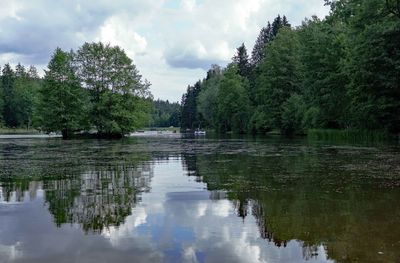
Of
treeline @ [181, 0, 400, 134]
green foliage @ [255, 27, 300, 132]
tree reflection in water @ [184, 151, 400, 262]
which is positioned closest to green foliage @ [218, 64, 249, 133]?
treeline @ [181, 0, 400, 134]

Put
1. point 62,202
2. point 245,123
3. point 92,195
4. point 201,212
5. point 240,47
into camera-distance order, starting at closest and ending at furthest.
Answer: point 201,212 → point 62,202 → point 92,195 → point 245,123 → point 240,47

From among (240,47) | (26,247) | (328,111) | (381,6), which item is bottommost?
(26,247)

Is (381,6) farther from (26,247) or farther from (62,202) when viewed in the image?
(26,247)

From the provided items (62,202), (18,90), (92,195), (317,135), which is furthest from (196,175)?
(18,90)

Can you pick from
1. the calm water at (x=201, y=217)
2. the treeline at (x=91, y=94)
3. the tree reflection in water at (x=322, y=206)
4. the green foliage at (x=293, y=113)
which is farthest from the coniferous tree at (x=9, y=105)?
the tree reflection in water at (x=322, y=206)

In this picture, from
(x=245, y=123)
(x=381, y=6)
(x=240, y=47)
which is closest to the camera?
(x=381, y=6)

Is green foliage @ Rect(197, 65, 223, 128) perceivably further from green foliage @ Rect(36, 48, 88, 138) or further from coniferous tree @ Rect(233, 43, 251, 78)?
green foliage @ Rect(36, 48, 88, 138)

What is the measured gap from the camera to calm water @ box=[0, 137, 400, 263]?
6.59 meters

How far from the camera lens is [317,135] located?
56.8 meters

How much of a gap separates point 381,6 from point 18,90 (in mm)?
124334

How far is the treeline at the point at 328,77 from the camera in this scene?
3925cm

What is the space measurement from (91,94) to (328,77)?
112 ft

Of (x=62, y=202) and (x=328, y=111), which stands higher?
(x=328, y=111)

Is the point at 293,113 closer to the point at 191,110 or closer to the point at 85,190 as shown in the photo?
the point at 85,190
